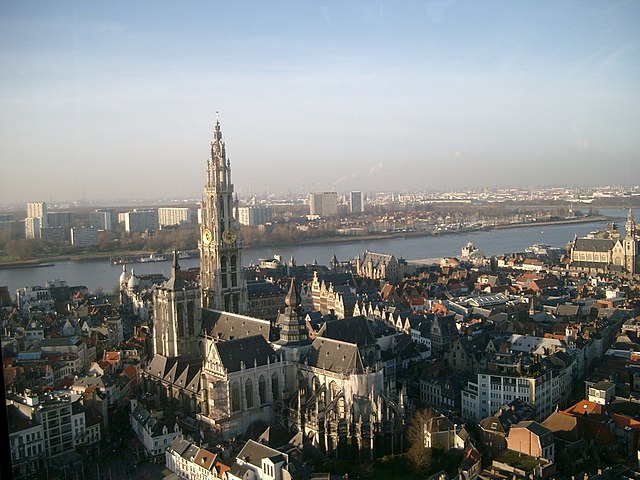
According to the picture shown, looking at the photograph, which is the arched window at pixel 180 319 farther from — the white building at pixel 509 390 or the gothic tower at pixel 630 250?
the gothic tower at pixel 630 250

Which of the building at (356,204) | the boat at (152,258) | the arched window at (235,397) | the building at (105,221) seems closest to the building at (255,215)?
the building at (356,204)

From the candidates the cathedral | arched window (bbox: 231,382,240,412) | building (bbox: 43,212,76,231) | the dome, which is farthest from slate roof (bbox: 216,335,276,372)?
the dome

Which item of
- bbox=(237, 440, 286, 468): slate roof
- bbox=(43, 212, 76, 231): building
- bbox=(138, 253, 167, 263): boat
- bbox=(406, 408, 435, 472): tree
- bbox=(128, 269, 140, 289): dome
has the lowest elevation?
bbox=(406, 408, 435, 472): tree

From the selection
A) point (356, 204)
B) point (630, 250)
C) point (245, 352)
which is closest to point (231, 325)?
point (245, 352)

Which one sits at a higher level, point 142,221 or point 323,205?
point 323,205

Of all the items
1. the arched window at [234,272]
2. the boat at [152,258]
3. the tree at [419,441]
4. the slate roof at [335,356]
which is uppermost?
the arched window at [234,272]

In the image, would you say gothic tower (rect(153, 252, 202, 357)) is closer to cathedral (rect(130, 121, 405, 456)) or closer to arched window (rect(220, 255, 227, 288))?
cathedral (rect(130, 121, 405, 456))

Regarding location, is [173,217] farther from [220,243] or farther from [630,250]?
[220,243]
